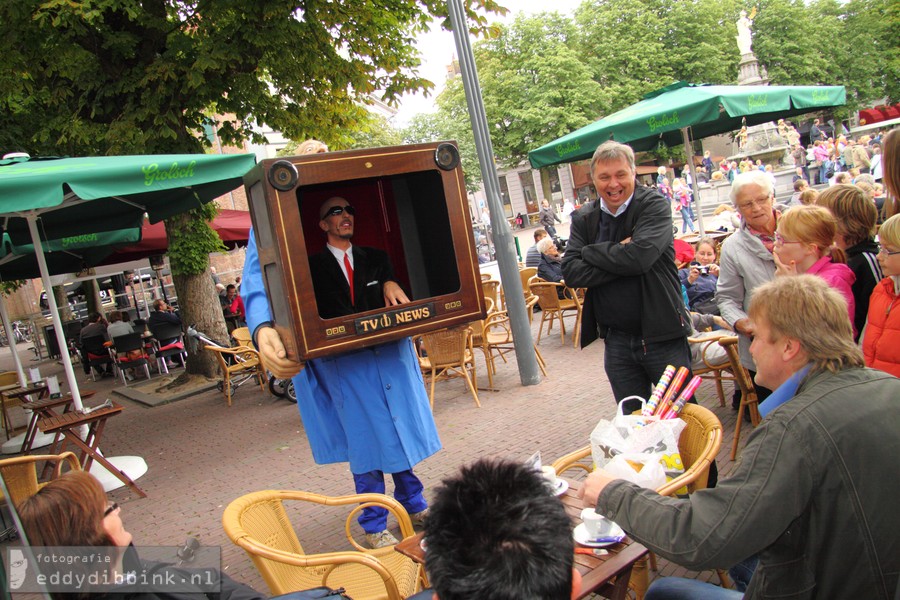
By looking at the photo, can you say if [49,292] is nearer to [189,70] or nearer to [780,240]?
[189,70]

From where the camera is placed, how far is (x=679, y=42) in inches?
1448

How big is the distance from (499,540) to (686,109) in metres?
7.20

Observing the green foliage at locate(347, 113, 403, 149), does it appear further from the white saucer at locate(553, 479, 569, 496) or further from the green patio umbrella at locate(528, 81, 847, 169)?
the white saucer at locate(553, 479, 569, 496)

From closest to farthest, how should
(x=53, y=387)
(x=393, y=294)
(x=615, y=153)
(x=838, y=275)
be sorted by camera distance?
(x=393, y=294)
(x=838, y=275)
(x=615, y=153)
(x=53, y=387)

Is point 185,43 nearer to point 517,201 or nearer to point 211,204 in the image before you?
point 211,204

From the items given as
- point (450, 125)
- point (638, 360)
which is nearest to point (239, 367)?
point (638, 360)

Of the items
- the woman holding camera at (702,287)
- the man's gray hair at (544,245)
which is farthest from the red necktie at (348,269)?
the man's gray hair at (544,245)

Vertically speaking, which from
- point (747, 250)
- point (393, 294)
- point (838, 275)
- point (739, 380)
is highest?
point (393, 294)

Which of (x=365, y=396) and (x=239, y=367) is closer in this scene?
(x=365, y=396)

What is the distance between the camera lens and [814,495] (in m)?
1.47

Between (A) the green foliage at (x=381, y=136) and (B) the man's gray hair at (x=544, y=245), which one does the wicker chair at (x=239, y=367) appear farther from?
(A) the green foliage at (x=381, y=136)

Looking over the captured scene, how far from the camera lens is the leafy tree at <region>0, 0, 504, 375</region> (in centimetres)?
838

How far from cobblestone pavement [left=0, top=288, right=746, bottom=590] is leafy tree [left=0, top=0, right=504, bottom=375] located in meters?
3.03

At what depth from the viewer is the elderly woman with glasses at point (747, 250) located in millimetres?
3588
